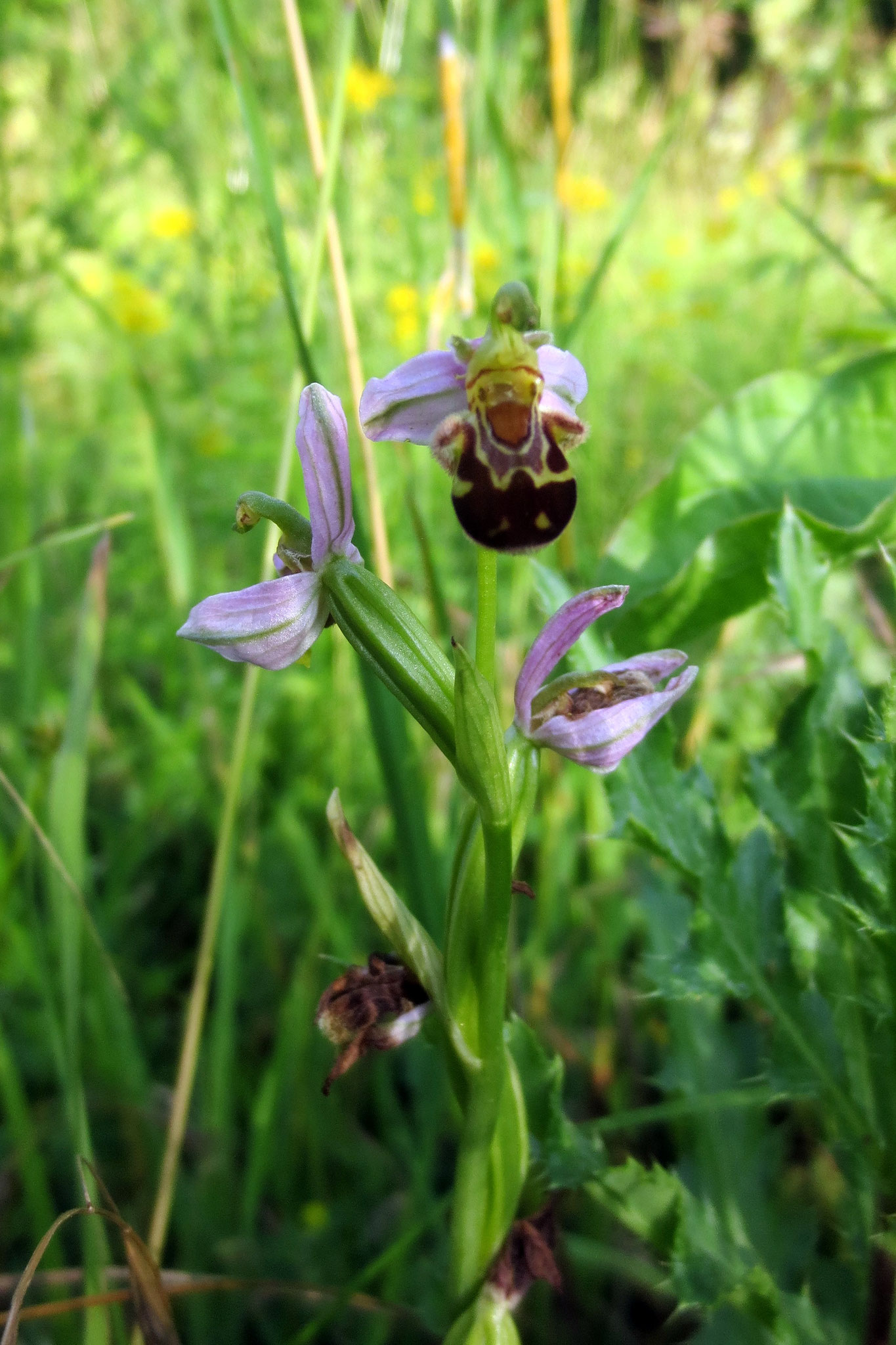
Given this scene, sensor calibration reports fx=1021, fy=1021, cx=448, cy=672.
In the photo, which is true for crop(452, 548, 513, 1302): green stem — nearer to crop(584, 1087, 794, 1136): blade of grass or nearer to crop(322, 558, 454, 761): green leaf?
crop(322, 558, 454, 761): green leaf

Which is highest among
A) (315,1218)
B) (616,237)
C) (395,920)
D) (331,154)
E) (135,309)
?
(135,309)

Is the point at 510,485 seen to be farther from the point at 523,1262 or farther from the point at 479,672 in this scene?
the point at 523,1262

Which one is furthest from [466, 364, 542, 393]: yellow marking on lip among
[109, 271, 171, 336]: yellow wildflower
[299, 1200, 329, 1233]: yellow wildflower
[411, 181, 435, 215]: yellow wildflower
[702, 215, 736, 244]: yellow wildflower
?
[702, 215, 736, 244]: yellow wildflower

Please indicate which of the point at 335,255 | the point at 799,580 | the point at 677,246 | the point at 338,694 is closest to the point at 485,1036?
the point at 799,580

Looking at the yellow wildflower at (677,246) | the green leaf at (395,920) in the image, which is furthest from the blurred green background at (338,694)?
the yellow wildflower at (677,246)

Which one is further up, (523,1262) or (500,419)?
(500,419)

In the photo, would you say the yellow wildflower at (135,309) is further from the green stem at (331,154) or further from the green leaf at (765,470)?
the green leaf at (765,470)
